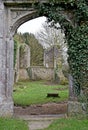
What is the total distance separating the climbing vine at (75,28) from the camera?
30.3 feet

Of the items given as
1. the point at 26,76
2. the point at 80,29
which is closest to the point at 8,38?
the point at 80,29

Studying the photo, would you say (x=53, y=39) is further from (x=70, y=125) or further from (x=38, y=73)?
(x=70, y=125)

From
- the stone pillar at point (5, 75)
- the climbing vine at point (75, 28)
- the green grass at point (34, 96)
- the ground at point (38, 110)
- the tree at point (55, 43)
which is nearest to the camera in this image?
the climbing vine at point (75, 28)

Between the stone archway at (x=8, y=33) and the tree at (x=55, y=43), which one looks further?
the tree at (x=55, y=43)

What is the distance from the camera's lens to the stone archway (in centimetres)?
945

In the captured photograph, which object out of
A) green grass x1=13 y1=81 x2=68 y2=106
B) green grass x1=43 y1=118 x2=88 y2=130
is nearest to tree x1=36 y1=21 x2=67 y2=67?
green grass x1=13 y1=81 x2=68 y2=106

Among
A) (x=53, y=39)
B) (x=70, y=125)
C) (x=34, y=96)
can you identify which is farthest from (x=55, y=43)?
(x=70, y=125)

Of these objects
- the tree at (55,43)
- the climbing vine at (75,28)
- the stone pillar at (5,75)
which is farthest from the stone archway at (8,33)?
the tree at (55,43)

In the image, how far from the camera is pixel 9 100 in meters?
9.56

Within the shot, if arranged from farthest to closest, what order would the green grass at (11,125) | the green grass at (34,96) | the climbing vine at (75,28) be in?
the green grass at (34,96) < the climbing vine at (75,28) < the green grass at (11,125)

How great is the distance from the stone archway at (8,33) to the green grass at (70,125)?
206 cm

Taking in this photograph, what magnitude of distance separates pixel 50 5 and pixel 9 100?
3.40 metres

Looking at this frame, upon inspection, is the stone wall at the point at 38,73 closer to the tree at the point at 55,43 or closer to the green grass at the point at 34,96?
the tree at the point at 55,43

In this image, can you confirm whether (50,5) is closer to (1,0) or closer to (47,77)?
(1,0)
